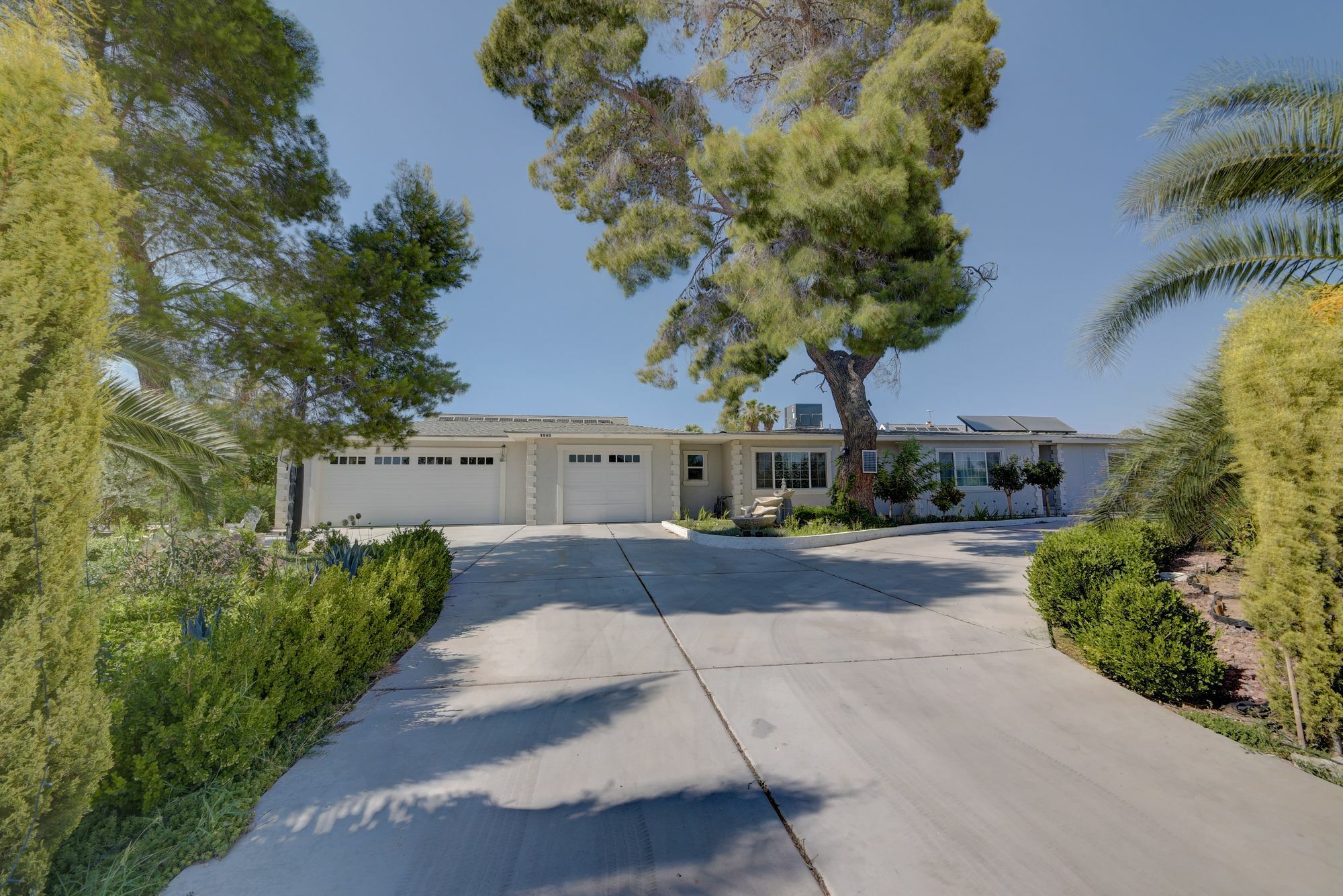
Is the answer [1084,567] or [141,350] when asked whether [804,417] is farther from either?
[141,350]

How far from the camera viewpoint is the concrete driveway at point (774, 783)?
1.95 metres

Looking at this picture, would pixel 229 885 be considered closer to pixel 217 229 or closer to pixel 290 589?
pixel 290 589

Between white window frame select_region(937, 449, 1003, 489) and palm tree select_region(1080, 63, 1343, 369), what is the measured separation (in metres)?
13.5

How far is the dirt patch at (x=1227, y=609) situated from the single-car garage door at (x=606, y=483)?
528 inches

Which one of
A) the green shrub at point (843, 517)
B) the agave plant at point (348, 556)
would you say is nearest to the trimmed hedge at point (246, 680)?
the agave plant at point (348, 556)

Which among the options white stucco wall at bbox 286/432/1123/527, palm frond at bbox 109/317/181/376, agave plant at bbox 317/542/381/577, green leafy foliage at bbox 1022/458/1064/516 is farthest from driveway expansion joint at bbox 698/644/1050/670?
green leafy foliage at bbox 1022/458/1064/516

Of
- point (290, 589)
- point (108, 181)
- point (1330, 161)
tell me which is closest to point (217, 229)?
point (290, 589)

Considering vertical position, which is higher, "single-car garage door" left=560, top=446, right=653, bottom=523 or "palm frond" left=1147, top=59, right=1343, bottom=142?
"palm frond" left=1147, top=59, right=1343, bottom=142

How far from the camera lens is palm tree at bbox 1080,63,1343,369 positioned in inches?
182

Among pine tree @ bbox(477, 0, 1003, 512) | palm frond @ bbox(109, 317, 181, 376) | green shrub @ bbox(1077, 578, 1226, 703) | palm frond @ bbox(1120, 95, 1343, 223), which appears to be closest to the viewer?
green shrub @ bbox(1077, 578, 1226, 703)

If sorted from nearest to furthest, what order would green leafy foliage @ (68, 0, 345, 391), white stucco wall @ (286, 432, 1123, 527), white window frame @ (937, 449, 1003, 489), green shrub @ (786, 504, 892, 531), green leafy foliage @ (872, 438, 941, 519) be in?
1. green leafy foliage @ (68, 0, 345, 391)
2. green shrub @ (786, 504, 892, 531)
3. green leafy foliage @ (872, 438, 941, 519)
4. white stucco wall @ (286, 432, 1123, 527)
5. white window frame @ (937, 449, 1003, 489)

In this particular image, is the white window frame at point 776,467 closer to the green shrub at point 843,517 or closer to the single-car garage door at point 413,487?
the green shrub at point 843,517

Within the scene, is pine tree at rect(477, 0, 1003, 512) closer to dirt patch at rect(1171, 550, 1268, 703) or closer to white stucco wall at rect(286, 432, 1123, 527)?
white stucco wall at rect(286, 432, 1123, 527)

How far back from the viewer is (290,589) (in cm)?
393
